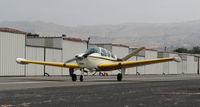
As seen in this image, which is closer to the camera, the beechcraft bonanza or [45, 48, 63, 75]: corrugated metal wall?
the beechcraft bonanza

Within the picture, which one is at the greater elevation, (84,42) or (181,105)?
(84,42)

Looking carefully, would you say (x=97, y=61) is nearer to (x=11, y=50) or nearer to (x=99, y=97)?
(x=99, y=97)

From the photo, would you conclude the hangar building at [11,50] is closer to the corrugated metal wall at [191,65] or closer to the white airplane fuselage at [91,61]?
the white airplane fuselage at [91,61]

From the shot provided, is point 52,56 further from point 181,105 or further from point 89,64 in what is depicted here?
point 181,105

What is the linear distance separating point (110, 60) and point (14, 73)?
2117 cm

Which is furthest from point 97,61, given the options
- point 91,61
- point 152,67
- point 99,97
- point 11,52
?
point 152,67

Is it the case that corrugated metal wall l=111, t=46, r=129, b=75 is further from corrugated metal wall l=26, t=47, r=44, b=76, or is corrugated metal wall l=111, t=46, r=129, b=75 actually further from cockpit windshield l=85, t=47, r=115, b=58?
cockpit windshield l=85, t=47, r=115, b=58

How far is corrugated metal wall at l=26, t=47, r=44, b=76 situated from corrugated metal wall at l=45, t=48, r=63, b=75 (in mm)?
1399

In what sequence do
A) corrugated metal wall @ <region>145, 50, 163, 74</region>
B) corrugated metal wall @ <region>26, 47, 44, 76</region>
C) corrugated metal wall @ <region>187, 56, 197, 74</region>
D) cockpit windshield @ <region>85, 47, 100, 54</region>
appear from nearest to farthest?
1. cockpit windshield @ <region>85, 47, 100, 54</region>
2. corrugated metal wall @ <region>26, 47, 44, 76</region>
3. corrugated metal wall @ <region>145, 50, 163, 74</region>
4. corrugated metal wall @ <region>187, 56, 197, 74</region>

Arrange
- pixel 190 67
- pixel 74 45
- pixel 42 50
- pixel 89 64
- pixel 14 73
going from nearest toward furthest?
pixel 89 64
pixel 14 73
pixel 42 50
pixel 74 45
pixel 190 67

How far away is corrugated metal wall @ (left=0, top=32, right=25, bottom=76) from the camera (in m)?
48.0

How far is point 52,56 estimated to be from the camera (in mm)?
58969

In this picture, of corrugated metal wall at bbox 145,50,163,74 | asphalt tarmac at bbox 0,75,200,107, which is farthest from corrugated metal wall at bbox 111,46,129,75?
asphalt tarmac at bbox 0,75,200,107

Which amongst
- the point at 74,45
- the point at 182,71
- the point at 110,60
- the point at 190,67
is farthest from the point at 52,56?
the point at 190,67
